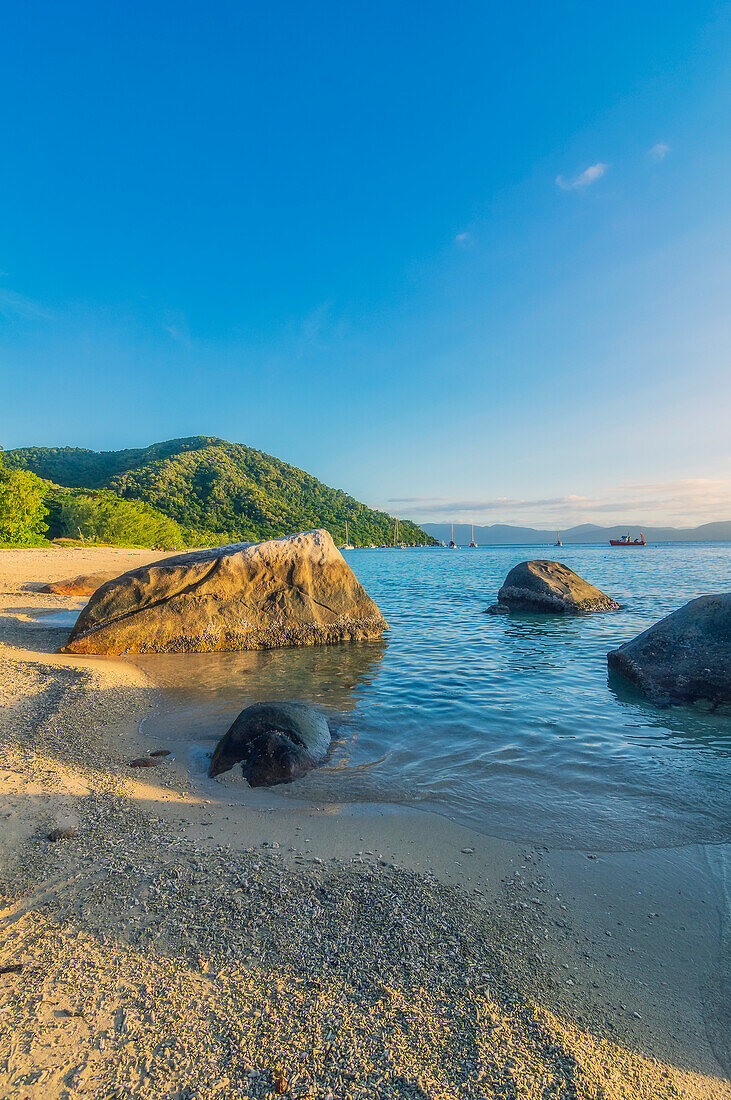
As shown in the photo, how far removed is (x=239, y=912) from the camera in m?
3.00

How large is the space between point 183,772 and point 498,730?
391 cm

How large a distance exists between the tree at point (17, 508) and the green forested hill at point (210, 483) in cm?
4133

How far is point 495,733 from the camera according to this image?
254 inches

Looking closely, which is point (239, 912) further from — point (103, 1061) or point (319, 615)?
point (319, 615)

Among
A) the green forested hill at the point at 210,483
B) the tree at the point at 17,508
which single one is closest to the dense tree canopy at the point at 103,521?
the green forested hill at the point at 210,483

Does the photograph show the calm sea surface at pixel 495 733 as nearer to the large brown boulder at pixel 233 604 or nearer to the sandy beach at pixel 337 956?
the sandy beach at pixel 337 956

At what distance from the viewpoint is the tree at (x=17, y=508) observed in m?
36.0

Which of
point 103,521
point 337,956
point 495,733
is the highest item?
point 103,521

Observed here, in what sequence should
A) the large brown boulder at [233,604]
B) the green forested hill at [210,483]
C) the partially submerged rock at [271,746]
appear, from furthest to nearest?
the green forested hill at [210,483] → the large brown boulder at [233,604] → the partially submerged rock at [271,746]

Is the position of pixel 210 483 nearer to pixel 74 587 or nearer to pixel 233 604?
pixel 74 587

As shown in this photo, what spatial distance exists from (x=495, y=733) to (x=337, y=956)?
4208mm

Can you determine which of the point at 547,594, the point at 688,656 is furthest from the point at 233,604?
the point at 547,594

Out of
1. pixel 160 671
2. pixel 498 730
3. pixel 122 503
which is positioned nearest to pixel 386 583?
pixel 160 671

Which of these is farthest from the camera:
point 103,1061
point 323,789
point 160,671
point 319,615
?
point 319,615
